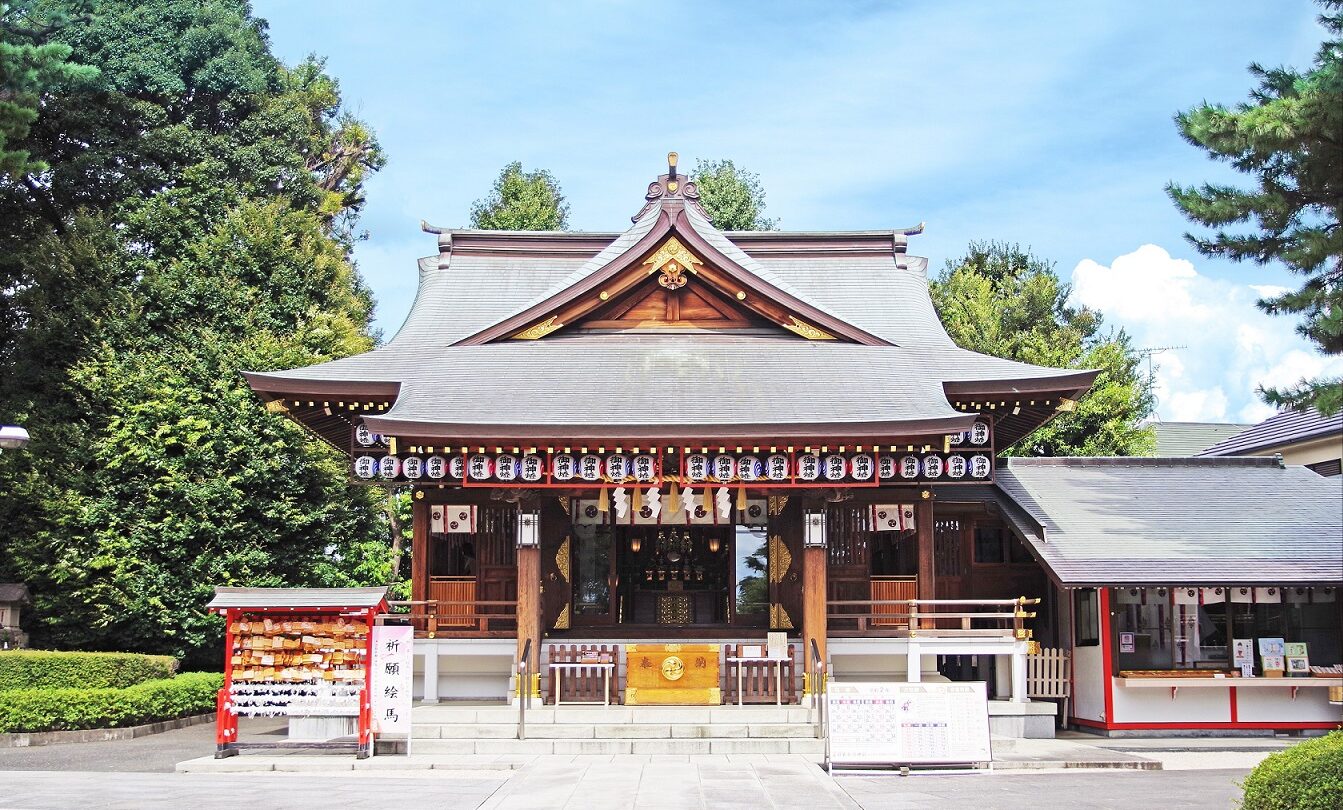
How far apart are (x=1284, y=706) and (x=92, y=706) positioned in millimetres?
21012

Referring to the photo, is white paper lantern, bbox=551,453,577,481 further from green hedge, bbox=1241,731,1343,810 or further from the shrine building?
green hedge, bbox=1241,731,1343,810

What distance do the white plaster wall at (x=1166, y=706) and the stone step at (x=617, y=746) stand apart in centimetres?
655

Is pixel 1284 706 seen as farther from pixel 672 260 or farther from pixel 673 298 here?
pixel 672 260

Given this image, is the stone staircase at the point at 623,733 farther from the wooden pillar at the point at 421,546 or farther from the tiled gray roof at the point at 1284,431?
the tiled gray roof at the point at 1284,431

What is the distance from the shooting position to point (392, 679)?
1705 cm

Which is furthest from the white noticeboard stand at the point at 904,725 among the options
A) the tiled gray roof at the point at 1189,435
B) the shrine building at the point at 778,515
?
the tiled gray roof at the point at 1189,435

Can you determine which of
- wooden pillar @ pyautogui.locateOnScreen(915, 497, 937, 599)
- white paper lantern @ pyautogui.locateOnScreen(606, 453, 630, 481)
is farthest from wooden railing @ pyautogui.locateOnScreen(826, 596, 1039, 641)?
white paper lantern @ pyautogui.locateOnScreen(606, 453, 630, 481)

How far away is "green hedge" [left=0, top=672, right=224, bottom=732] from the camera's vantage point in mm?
19828

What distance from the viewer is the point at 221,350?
28.4m

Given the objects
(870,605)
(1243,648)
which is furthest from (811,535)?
(1243,648)

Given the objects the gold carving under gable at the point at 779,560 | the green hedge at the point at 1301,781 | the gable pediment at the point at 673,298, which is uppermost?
the gable pediment at the point at 673,298

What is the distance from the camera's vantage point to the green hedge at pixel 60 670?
2120 centimetres

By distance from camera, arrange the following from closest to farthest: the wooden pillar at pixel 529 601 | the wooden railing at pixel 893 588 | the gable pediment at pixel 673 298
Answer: the wooden pillar at pixel 529 601
the wooden railing at pixel 893 588
the gable pediment at pixel 673 298

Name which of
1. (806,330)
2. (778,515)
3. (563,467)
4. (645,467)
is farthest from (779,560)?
(563,467)
